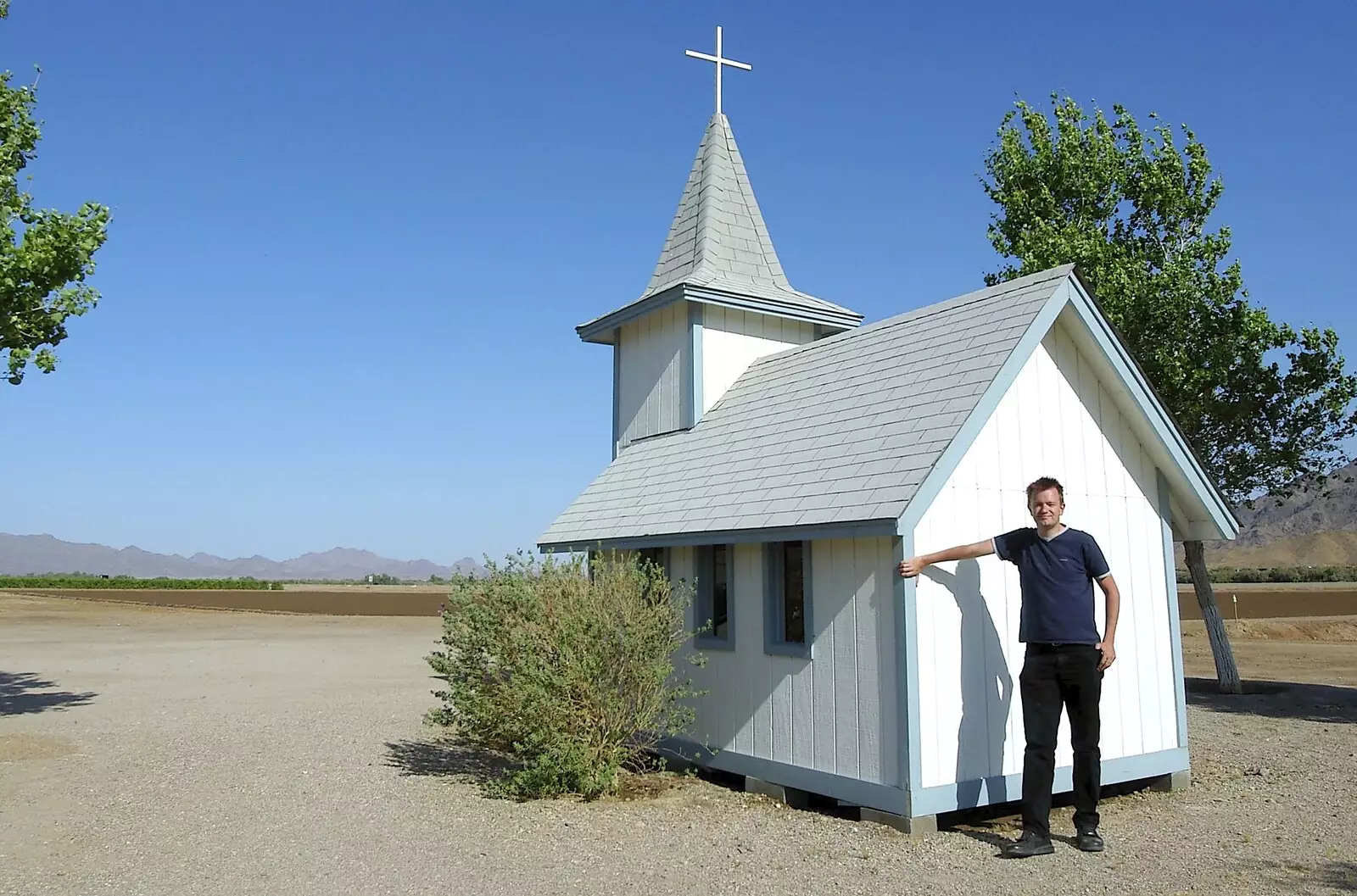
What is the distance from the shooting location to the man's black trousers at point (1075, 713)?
8094 millimetres

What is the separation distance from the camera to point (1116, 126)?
18.7 metres

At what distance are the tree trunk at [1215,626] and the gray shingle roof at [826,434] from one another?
29.5 feet

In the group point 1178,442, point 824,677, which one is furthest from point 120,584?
point 1178,442

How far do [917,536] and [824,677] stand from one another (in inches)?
61.4

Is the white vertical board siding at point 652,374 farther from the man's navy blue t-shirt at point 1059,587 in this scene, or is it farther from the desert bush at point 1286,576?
the desert bush at point 1286,576

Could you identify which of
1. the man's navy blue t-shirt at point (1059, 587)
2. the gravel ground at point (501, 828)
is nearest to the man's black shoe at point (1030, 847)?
the gravel ground at point (501, 828)

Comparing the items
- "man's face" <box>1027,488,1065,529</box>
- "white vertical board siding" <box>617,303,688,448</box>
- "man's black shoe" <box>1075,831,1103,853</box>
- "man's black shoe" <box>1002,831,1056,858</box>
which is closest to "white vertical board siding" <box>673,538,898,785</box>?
"man's black shoe" <box>1002,831,1056,858</box>

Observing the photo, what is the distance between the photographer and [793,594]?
10117 millimetres

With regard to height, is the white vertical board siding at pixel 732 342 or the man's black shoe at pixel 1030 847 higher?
the white vertical board siding at pixel 732 342

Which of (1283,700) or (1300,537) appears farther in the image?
(1300,537)

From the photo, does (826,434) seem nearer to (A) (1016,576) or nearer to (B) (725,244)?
(A) (1016,576)

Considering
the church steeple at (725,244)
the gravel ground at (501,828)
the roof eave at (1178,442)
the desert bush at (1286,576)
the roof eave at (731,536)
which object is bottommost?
the gravel ground at (501,828)

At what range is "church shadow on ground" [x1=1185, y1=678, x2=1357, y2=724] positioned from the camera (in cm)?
1550

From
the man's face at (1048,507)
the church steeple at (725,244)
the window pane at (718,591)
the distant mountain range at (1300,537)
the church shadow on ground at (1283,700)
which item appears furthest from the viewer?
the distant mountain range at (1300,537)
